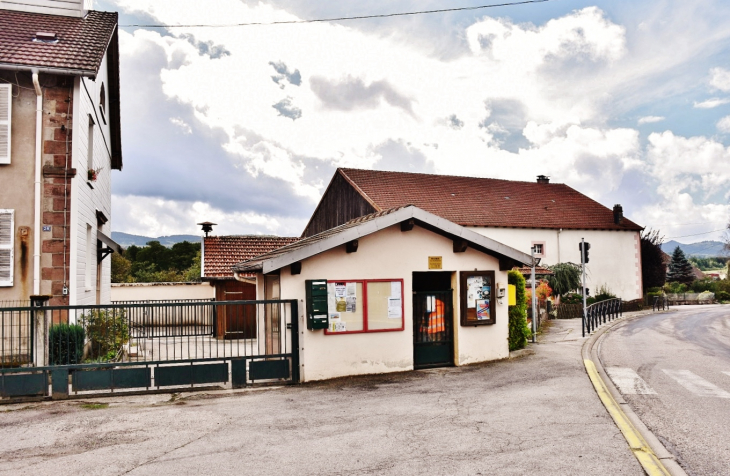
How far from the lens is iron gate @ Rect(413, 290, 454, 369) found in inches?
511

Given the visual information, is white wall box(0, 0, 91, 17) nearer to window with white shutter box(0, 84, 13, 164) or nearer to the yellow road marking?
window with white shutter box(0, 84, 13, 164)

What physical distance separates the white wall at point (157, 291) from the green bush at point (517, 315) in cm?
1836

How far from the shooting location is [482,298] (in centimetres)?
1352

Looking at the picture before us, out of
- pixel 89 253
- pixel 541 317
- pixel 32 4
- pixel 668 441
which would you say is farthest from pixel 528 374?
pixel 32 4

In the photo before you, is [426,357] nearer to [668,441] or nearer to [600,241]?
[668,441]

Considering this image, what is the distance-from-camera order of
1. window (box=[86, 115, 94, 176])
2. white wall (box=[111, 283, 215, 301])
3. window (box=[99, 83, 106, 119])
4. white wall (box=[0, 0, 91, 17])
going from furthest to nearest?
white wall (box=[111, 283, 215, 301]), window (box=[99, 83, 106, 119]), white wall (box=[0, 0, 91, 17]), window (box=[86, 115, 94, 176])

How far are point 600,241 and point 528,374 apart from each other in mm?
32057

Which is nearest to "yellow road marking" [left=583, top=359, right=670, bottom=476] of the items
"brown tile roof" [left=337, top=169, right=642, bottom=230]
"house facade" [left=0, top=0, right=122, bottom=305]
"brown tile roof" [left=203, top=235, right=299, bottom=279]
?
"house facade" [left=0, top=0, right=122, bottom=305]

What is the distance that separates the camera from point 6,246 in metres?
12.0

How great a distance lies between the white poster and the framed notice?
162 cm

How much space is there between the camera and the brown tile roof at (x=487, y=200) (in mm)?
35375

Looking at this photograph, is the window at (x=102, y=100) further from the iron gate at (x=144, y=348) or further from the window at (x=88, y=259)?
the iron gate at (x=144, y=348)

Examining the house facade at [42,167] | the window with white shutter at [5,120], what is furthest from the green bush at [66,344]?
the window with white shutter at [5,120]

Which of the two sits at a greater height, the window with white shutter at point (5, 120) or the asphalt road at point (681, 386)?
the window with white shutter at point (5, 120)
